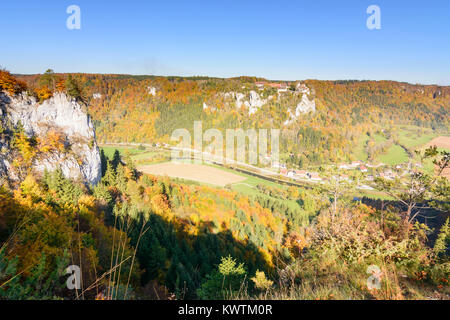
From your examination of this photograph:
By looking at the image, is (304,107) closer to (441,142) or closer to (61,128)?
(441,142)

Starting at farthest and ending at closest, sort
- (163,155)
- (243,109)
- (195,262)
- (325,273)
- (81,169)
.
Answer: (243,109) < (163,155) < (81,169) < (195,262) < (325,273)

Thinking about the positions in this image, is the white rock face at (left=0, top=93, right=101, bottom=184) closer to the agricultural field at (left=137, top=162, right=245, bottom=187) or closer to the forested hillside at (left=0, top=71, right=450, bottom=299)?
the forested hillside at (left=0, top=71, right=450, bottom=299)

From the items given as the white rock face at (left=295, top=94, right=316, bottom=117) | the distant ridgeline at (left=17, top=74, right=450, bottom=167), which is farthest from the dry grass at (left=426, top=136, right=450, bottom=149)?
the white rock face at (left=295, top=94, right=316, bottom=117)

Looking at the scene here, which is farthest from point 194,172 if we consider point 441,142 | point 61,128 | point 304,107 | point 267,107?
point 441,142

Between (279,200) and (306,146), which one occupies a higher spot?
(306,146)
